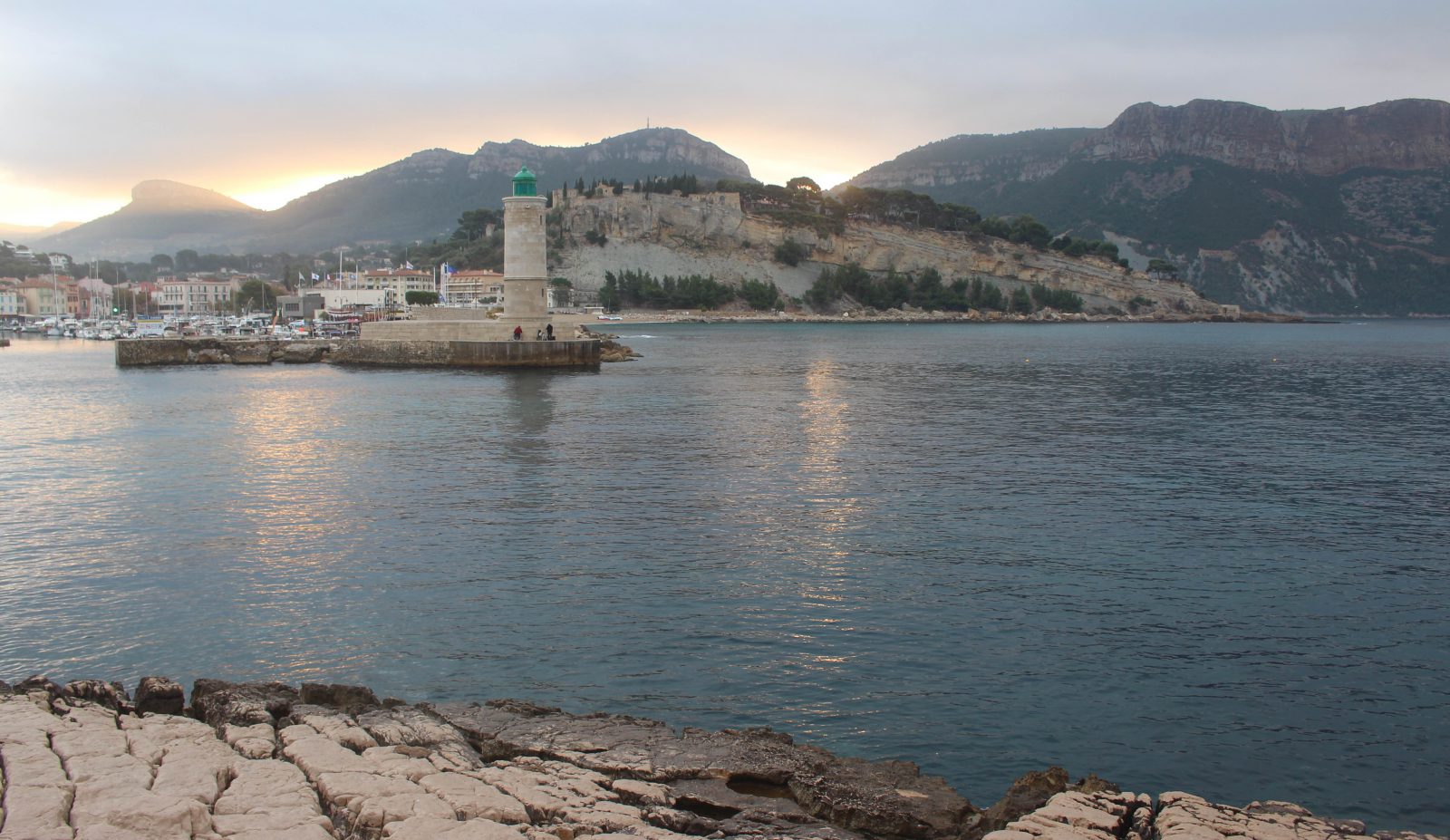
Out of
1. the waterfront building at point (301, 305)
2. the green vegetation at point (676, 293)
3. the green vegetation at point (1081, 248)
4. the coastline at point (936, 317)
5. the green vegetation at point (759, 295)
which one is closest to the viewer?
the waterfront building at point (301, 305)

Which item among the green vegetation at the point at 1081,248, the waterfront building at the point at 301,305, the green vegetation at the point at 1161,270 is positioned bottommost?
the waterfront building at the point at 301,305

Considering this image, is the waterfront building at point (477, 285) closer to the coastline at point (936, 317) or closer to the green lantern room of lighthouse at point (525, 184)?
the coastline at point (936, 317)

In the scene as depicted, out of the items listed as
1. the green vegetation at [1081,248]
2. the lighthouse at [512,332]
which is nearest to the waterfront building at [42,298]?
the lighthouse at [512,332]

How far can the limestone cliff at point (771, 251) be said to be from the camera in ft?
507

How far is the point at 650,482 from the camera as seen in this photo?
20.4 meters

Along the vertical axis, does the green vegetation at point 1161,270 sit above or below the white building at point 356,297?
above

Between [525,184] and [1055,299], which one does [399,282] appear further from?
[1055,299]

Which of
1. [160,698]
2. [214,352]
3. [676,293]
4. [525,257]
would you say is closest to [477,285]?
[676,293]

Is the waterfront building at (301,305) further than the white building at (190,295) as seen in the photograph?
No

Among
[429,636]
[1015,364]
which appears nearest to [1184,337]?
[1015,364]

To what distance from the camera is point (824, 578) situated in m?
13.7

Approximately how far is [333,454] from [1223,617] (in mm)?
18726

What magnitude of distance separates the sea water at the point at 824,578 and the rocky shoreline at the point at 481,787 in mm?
1002

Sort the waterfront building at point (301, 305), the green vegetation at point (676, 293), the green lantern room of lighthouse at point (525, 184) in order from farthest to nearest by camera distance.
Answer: the green vegetation at point (676, 293) < the waterfront building at point (301, 305) < the green lantern room of lighthouse at point (525, 184)
